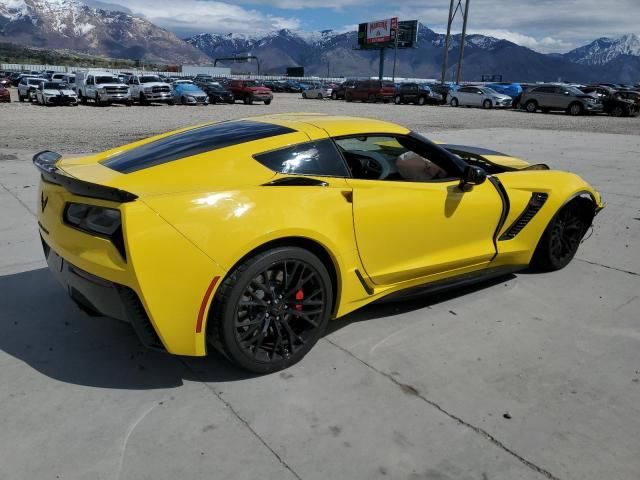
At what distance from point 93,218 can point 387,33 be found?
276 feet

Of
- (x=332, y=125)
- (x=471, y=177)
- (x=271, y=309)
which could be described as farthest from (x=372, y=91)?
(x=271, y=309)

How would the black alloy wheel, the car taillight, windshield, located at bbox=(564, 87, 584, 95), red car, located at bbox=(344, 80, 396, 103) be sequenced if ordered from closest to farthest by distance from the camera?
the car taillight → the black alloy wheel → windshield, located at bbox=(564, 87, 584, 95) → red car, located at bbox=(344, 80, 396, 103)

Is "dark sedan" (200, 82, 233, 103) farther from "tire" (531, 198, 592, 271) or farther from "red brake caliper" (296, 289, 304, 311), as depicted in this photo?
"red brake caliper" (296, 289, 304, 311)

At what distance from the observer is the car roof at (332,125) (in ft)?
11.1

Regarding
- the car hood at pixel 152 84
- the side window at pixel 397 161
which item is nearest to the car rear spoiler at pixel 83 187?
the side window at pixel 397 161

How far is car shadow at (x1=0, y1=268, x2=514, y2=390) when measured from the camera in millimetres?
2949

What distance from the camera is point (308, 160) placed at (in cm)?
315

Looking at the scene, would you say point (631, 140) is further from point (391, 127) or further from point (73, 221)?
point (73, 221)

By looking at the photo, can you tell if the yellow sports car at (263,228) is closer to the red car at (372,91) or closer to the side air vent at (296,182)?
the side air vent at (296,182)

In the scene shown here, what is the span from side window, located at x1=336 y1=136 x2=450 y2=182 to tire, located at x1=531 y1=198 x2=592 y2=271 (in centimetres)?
128

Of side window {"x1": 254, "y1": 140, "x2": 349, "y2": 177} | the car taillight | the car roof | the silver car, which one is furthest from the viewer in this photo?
the silver car

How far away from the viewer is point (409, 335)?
11.5 feet

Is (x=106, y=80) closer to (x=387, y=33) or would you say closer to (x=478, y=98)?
(x=478, y=98)

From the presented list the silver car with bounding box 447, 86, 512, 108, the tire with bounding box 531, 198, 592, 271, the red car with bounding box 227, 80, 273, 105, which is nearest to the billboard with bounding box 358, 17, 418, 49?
the silver car with bounding box 447, 86, 512, 108
